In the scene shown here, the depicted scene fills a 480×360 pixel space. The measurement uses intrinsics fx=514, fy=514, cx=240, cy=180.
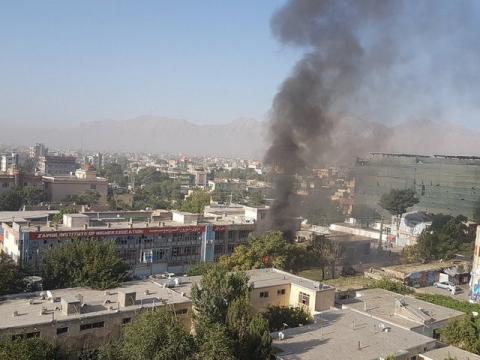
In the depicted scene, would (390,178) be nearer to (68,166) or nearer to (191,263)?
(191,263)

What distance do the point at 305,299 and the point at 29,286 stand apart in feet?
32.2

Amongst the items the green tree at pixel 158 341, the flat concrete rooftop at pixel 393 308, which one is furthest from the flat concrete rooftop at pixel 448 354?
the green tree at pixel 158 341

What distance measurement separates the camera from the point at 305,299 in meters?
17.9

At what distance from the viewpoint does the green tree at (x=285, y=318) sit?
15938mm

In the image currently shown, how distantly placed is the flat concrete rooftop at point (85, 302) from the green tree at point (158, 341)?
3.42 meters

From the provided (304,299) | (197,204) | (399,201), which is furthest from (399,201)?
(304,299)

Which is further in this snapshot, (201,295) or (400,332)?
(400,332)

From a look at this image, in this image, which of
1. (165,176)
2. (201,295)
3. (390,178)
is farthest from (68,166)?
(201,295)

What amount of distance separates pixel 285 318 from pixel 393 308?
4.23 metres

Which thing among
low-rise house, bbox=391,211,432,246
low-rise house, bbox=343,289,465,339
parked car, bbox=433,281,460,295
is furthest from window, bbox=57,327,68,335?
low-rise house, bbox=391,211,432,246

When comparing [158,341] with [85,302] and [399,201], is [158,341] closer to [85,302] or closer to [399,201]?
[85,302]

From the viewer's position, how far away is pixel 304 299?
1795cm

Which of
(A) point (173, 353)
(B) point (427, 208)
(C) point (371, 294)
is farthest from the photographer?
(B) point (427, 208)

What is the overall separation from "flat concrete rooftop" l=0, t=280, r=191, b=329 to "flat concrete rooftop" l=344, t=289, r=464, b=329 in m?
6.18
